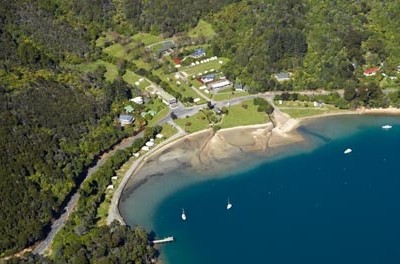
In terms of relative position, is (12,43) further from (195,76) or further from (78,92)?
(195,76)

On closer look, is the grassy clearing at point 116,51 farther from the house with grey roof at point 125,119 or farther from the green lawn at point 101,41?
the house with grey roof at point 125,119

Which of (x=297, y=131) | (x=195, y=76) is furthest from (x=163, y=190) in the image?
(x=195, y=76)

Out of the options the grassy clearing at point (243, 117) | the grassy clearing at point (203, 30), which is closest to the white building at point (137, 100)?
the grassy clearing at point (243, 117)

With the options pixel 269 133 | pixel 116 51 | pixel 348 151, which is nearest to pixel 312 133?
pixel 269 133

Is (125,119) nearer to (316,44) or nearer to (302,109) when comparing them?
(302,109)

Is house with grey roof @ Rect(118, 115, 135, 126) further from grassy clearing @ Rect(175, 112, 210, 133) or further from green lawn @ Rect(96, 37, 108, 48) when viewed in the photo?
green lawn @ Rect(96, 37, 108, 48)
